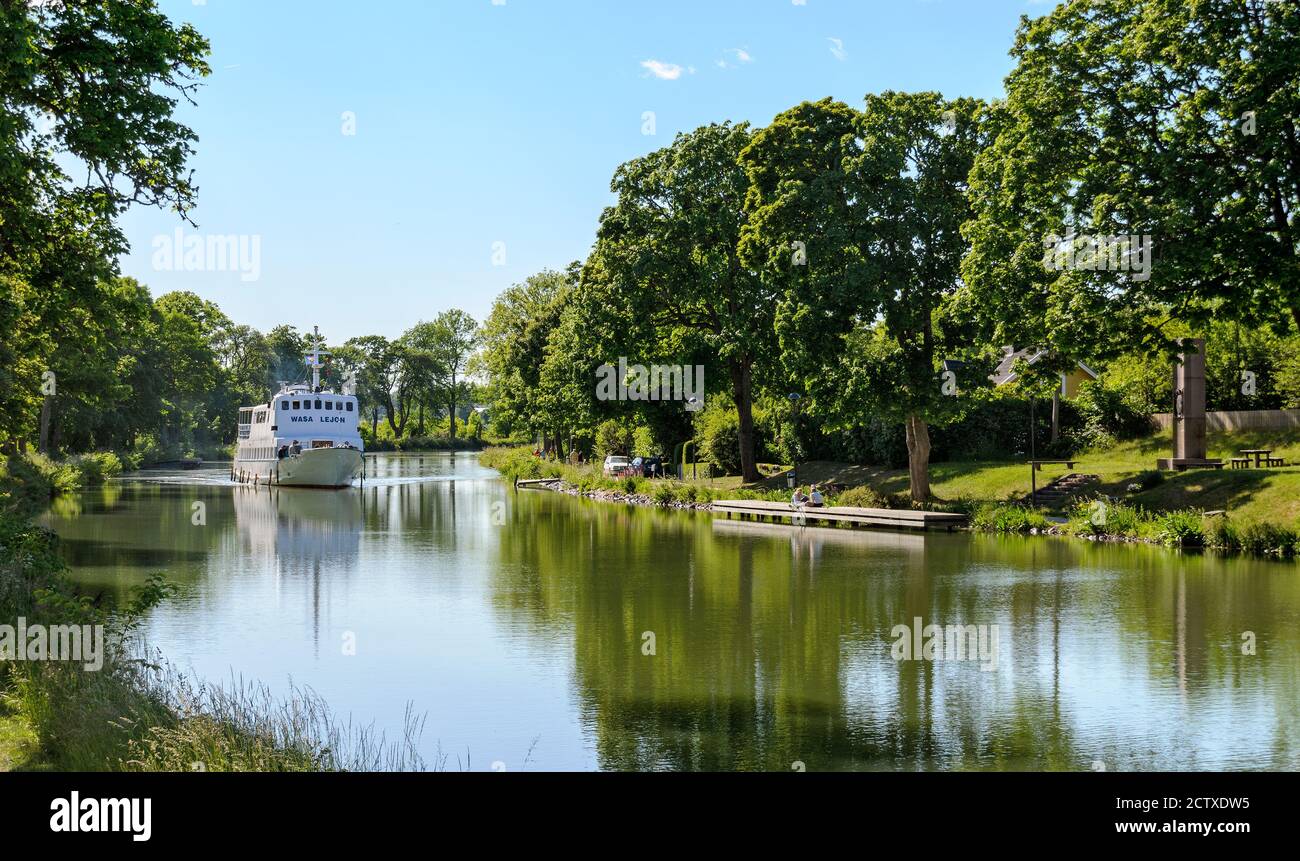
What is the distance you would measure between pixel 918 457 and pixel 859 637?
69.0ft

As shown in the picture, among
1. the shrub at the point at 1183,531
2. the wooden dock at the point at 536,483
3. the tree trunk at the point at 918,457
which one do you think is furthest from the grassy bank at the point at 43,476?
the shrub at the point at 1183,531

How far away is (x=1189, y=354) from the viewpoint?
107 feet

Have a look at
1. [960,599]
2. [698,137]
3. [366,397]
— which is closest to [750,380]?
[698,137]

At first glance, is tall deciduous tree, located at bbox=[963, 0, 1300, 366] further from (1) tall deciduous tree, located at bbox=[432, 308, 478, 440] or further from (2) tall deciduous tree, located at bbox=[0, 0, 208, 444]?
(1) tall deciduous tree, located at bbox=[432, 308, 478, 440]

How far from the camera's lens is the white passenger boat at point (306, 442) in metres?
64.3

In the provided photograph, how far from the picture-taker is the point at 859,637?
57.8 ft

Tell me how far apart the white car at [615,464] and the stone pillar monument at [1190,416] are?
30.6 m

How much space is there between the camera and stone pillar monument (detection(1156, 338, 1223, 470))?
3388cm

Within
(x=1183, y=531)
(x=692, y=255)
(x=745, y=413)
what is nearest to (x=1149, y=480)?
(x=1183, y=531)

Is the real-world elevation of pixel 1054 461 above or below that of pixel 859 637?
above
